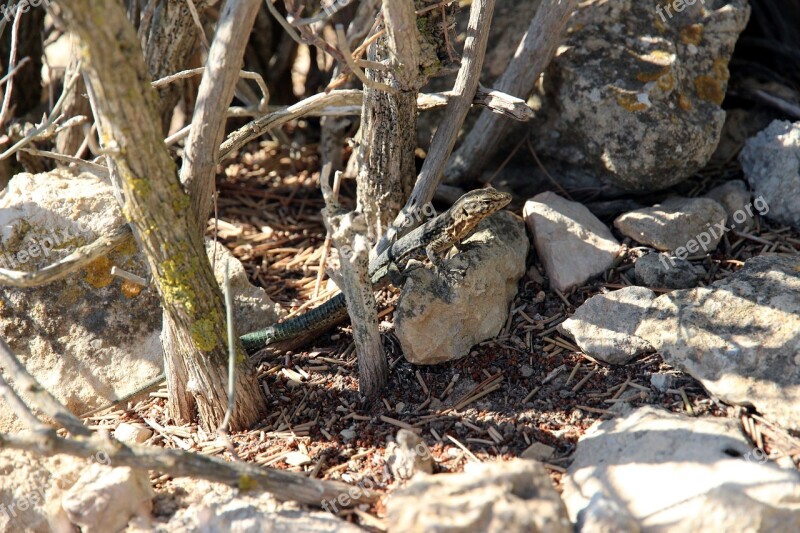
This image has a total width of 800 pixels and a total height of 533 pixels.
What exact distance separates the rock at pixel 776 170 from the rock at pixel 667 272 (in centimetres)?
71

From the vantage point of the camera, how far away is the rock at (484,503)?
200 centimetres

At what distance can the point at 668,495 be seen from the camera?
219 centimetres

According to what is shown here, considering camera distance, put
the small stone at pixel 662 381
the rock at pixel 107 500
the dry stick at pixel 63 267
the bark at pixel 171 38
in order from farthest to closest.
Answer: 1. the bark at pixel 171 38
2. the small stone at pixel 662 381
3. the rock at pixel 107 500
4. the dry stick at pixel 63 267

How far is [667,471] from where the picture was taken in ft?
7.47

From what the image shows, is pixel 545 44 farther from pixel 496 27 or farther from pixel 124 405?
pixel 124 405

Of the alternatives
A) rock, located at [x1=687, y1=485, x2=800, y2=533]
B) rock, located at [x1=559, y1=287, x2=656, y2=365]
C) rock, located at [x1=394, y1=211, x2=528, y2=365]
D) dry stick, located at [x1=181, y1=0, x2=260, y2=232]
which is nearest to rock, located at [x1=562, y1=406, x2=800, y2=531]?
rock, located at [x1=687, y1=485, x2=800, y2=533]

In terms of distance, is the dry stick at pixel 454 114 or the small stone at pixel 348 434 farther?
the dry stick at pixel 454 114

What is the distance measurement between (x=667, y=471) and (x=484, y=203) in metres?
1.53

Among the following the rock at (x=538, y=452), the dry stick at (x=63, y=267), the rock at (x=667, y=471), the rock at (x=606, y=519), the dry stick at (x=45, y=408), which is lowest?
the rock at (x=538, y=452)

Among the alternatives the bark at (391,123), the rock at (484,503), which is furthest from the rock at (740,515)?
the bark at (391,123)

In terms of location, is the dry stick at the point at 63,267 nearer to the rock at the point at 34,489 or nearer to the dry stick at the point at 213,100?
the dry stick at the point at 213,100

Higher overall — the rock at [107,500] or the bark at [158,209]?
the bark at [158,209]

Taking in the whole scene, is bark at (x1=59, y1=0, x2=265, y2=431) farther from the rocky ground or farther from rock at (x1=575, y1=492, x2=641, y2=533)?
rock at (x1=575, y1=492, x2=641, y2=533)

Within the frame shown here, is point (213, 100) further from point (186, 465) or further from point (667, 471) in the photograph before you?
point (667, 471)
